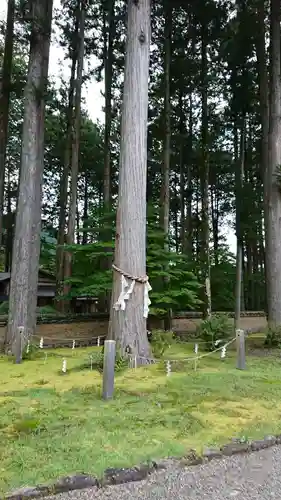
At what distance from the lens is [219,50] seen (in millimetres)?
13180

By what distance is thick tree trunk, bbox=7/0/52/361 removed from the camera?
8453 mm

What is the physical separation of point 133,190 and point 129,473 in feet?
17.0

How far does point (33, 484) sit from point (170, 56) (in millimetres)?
13888

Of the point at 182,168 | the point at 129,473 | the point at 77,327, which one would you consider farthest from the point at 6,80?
the point at 129,473

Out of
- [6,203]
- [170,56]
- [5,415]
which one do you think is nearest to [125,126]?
[5,415]

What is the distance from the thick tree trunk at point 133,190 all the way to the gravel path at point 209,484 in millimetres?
3724

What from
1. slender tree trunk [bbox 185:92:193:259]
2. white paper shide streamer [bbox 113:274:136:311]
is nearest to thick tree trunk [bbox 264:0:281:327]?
white paper shide streamer [bbox 113:274:136:311]

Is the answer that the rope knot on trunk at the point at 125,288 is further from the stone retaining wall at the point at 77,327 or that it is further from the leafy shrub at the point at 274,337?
the leafy shrub at the point at 274,337

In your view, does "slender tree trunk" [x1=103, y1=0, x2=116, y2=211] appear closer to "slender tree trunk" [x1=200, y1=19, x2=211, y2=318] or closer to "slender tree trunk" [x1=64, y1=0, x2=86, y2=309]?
"slender tree trunk" [x1=64, y1=0, x2=86, y2=309]

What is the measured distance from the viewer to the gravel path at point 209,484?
7.84 ft

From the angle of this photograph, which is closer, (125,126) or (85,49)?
(125,126)

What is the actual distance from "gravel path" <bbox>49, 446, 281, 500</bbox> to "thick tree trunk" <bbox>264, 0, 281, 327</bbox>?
7455 mm

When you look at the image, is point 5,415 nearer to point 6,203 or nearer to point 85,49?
point 85,49

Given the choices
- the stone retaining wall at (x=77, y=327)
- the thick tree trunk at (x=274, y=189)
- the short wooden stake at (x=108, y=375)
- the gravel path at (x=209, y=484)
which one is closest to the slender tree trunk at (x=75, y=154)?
the stone retaining wall at (x=77, y=327)
